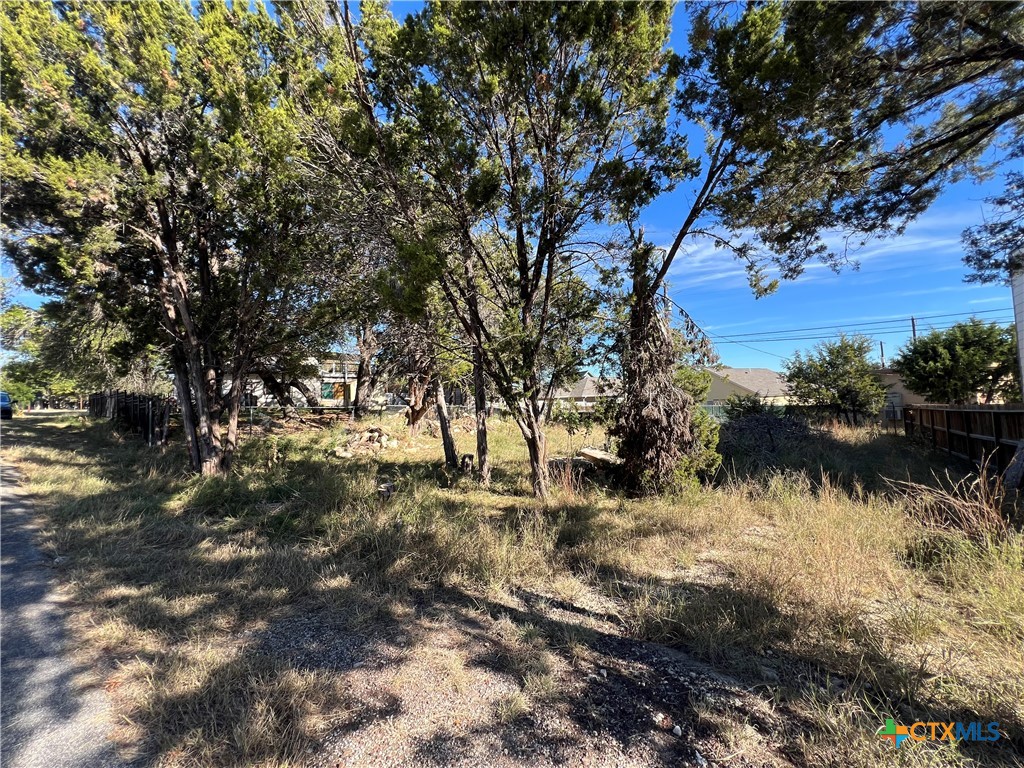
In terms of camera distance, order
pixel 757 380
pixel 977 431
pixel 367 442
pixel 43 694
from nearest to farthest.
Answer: pixel 43 694
pixel 977 431
pixel 367 442
pixel 757 380

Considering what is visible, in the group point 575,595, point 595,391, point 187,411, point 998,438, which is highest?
point 595,391

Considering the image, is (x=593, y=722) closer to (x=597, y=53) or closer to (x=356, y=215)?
(x=356, y=215)

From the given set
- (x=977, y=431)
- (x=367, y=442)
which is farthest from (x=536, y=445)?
(x=977, y=431)

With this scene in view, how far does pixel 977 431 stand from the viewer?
9.67 m

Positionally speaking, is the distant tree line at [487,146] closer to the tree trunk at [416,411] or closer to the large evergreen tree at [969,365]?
the tree trunk at [416,411]

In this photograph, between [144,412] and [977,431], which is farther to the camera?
[144,412]

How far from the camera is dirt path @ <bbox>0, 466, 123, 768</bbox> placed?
227 cm

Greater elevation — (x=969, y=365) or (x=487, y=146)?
(x=487, y=146)

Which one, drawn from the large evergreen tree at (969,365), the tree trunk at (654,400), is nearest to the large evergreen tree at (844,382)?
the large evergreen tree at (969,365)

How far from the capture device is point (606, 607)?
3.82 meters

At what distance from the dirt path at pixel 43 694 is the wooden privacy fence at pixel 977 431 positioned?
29.4ft

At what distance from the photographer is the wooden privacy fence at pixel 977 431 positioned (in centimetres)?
817

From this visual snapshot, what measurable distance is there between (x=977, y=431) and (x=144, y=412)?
25.7 metres

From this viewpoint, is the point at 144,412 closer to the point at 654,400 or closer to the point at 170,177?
the point at 170,177
